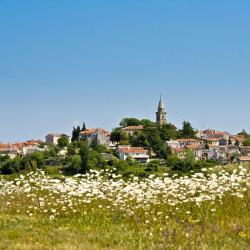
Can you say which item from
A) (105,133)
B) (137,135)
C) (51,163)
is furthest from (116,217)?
(105,133)

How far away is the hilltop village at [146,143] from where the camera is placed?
5236 inches

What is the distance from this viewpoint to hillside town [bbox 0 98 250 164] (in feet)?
436

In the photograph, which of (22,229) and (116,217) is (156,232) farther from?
(22,229)

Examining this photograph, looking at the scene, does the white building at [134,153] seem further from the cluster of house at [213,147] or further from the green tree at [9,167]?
the green tree at [9,167]

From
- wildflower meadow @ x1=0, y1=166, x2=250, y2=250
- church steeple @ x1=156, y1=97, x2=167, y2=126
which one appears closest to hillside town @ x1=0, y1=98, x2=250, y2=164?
church steeple @ x1=156, y1=97, x2=167, y2=126

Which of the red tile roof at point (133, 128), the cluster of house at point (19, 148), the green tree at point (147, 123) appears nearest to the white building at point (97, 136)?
the red tile roof at point (133, 128)

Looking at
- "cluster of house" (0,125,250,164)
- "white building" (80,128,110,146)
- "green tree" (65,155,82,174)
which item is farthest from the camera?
"white building" (80,128,110,146)

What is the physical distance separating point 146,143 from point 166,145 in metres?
6.62

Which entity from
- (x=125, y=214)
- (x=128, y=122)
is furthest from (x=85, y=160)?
(x=125, y=214)

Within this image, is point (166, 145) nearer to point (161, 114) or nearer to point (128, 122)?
point (128, 122)

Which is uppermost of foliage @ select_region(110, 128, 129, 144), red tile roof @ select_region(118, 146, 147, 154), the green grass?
foliage @ select_region(110, 128, 129, 144)

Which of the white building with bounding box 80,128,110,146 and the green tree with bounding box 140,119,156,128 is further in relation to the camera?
the green tree with bounding box 140,119,156,128

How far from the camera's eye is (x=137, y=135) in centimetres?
14750

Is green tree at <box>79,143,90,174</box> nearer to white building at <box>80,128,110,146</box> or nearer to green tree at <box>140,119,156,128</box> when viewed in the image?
white building at <box>80,128,110,146</box>
